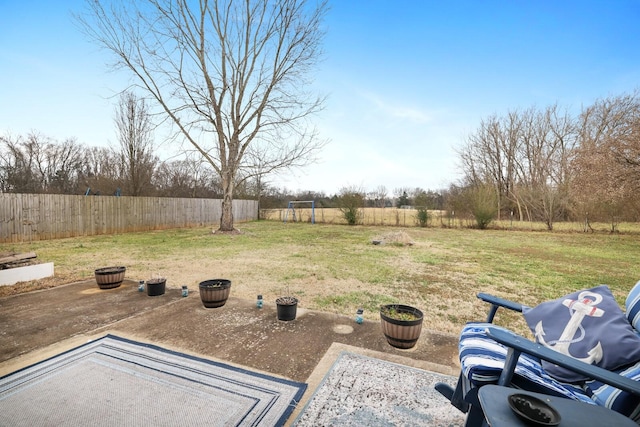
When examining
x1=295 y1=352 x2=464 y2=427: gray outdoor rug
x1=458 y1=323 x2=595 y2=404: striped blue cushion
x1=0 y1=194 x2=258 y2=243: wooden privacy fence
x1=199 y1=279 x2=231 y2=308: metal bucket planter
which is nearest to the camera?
x1=458 y1=323 x2=595 y2=404: striped blue cushion

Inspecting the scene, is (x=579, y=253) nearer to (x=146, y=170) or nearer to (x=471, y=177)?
(x=471, y=177)

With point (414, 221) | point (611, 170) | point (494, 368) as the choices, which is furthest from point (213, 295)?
point (414, 221)

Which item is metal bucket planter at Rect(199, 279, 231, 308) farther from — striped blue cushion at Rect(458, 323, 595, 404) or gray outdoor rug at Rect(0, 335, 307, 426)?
striped blue cushion at Rect(458, 323, 595, 404)

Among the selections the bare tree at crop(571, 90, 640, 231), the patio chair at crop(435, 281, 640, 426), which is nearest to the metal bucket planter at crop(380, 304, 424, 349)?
the patio chair at crop(435, 281, 640, 426)

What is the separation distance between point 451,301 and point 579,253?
22.5 ft

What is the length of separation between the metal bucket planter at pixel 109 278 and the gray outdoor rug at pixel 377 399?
350cm

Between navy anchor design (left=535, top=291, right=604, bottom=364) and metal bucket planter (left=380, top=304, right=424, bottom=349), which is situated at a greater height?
navy anchor design (left=535, top=291, right=604, bottom=364)

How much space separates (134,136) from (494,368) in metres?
16.8

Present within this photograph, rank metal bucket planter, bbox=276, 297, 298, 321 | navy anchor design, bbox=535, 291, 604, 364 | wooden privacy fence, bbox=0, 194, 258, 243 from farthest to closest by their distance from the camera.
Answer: wooden privacy fence, bbox=0, 194, 258, 243
metal bucket planter, bbox=276, 297, 298, 321
navy anchor design, bbox=535, 291, 604, 364

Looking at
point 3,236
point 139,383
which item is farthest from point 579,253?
point 3,236

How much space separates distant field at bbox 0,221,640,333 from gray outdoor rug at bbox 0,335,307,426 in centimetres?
167

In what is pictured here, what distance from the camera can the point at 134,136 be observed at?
44.9 feet

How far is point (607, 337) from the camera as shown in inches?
51.3

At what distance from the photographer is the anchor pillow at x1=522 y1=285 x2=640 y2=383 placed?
1257mm
